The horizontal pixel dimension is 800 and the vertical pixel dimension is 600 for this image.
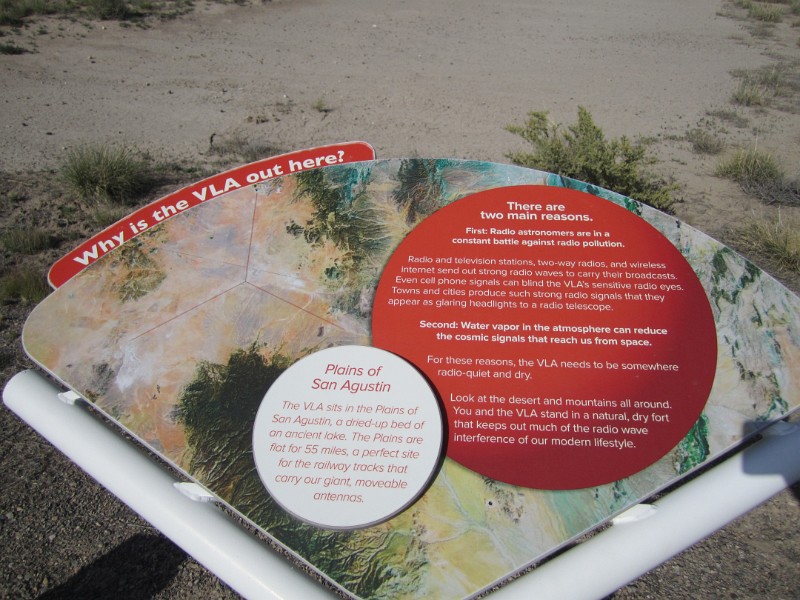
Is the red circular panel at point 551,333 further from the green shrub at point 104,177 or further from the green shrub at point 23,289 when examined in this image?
the green shrub at point 104,177

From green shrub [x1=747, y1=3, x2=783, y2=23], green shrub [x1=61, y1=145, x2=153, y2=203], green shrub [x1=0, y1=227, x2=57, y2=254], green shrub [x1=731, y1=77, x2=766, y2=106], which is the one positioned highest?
green shrub [x1=747, y1=3, x2=783, y2=23]

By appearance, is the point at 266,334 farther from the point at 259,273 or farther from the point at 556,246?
the point at 556,246

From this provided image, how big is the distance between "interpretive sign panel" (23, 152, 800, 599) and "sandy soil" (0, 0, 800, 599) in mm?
1174

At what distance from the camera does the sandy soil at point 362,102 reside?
258cm

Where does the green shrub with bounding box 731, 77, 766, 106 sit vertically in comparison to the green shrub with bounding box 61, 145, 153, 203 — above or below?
above

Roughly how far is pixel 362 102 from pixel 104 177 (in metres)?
3.36

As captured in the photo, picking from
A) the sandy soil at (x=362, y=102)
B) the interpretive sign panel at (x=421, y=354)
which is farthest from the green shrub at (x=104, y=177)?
the interpretive sign panel at (x=421, y=354)

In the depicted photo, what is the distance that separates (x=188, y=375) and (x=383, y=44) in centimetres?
856

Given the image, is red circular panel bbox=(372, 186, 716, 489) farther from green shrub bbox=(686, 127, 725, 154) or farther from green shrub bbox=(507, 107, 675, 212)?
green shrub bbox=(686, 127, 725, 154)

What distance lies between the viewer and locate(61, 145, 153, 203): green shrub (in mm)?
4906

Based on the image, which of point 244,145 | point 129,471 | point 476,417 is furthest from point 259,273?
point 244,145

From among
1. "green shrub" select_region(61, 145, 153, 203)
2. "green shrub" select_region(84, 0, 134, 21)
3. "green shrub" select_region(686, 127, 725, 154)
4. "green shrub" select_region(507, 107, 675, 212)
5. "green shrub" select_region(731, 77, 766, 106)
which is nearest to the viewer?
"green shrub" select_region(507, 107, 675, 212)

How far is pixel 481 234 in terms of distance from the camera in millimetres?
2076

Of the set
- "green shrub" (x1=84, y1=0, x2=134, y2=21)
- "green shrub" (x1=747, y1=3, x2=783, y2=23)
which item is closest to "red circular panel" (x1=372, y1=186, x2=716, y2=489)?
"green shrub" (x1=84, y1=0, x2=134, y2=21)
